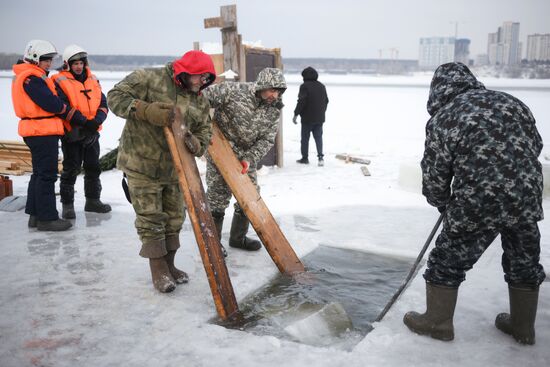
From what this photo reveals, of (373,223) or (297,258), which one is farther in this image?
(373,223)

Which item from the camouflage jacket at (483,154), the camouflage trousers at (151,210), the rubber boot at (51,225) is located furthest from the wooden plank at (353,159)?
the camouflage jacket at (483,154)

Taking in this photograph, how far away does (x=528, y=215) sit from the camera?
3.04 metres

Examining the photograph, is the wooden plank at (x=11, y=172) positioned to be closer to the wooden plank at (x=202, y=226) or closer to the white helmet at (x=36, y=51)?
the white helmet at (x=36, y=51)

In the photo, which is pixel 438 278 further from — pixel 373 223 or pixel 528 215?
pixel 373 223

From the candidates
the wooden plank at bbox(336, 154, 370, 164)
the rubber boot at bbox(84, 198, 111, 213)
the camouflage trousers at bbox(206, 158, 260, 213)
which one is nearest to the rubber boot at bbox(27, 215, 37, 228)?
the rubber boot at bbox(84, 198, 111, 213)

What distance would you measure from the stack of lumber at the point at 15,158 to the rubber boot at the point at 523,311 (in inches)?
309

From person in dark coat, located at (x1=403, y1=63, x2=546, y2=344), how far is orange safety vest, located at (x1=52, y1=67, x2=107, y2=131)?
13.2 feet

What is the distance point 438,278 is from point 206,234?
1.63 m

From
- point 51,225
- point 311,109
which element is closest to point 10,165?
point 51,225

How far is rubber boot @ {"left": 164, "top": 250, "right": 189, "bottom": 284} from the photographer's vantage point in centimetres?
431

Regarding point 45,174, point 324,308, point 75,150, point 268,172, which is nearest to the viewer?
point 324,308

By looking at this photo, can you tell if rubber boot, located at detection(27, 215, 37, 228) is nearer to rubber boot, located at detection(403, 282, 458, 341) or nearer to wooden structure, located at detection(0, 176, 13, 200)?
wooden structure, located at detection(0, 176, 13, 200)

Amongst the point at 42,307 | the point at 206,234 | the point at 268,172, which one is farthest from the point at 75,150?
the point at 268,172

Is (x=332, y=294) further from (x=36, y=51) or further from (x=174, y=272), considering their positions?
(x=36, y=51)
